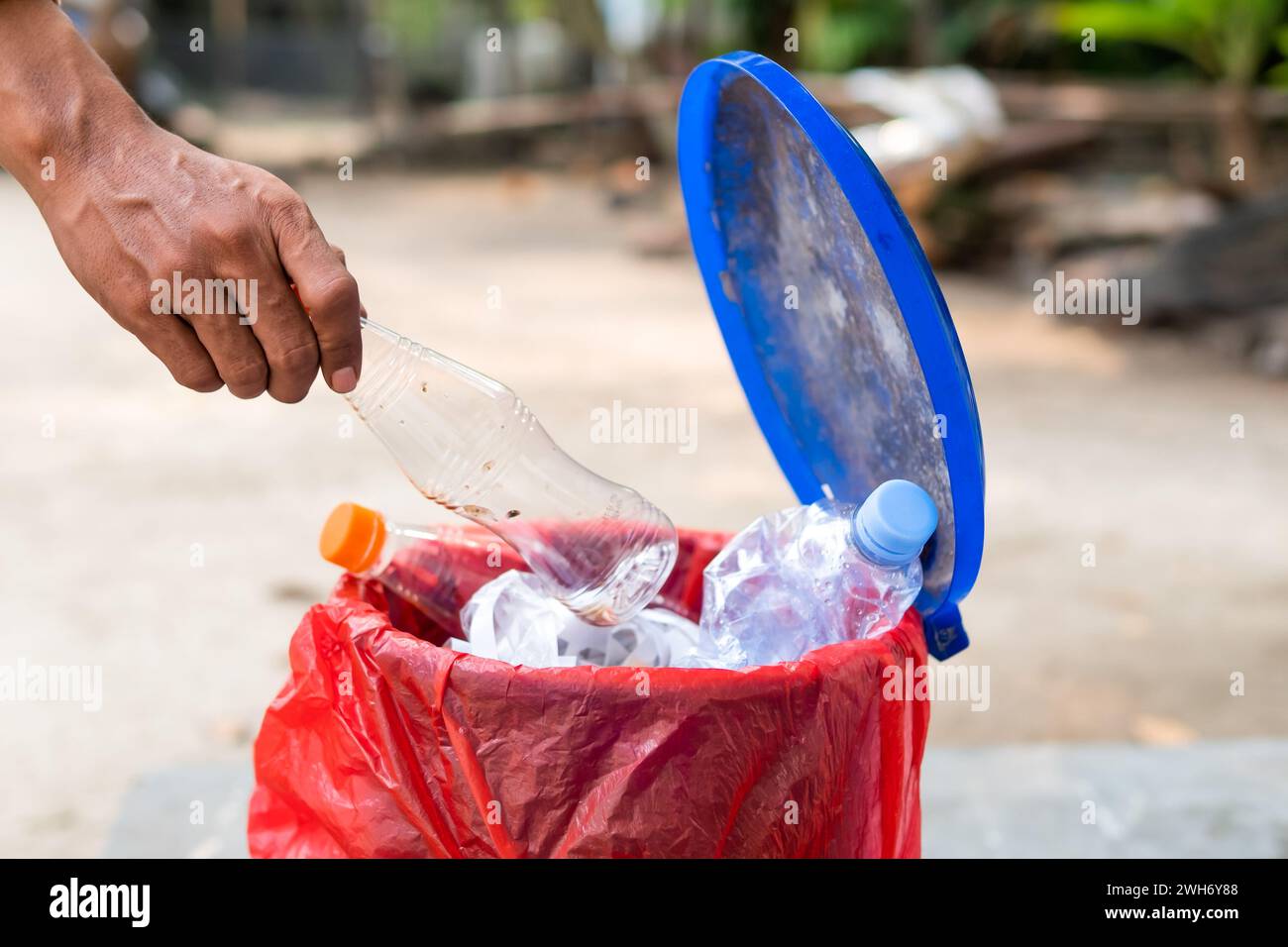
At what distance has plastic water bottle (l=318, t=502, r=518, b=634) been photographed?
1.29 m

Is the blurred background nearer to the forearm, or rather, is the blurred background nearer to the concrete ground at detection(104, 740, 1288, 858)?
the concrete ground at detection(104, 740, 1288, 858)

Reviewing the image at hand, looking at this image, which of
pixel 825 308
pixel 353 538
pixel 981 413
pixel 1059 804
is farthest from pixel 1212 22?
pixel 353 538

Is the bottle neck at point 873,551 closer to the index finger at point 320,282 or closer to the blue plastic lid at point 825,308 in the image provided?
the blue plastic lid at point 825,308

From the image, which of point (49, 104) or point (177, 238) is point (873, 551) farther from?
point (49, 104)

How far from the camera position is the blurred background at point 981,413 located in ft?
7.38

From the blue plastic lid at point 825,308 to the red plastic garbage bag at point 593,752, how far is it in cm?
18

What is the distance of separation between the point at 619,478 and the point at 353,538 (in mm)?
2577

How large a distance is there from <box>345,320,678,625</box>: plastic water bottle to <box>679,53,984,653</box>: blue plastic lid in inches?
8.7

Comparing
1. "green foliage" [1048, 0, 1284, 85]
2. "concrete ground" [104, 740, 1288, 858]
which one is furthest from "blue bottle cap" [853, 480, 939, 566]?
"green foliage" [1048, 0, 1284, 85]

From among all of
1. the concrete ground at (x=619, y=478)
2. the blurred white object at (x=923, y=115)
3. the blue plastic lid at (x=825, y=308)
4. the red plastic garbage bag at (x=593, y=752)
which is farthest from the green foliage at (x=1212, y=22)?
the red plastic garbage bag at (x=593, y=752)

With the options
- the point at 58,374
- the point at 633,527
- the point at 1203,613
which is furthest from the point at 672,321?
the point at 633,527

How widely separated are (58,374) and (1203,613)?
4.14 metres

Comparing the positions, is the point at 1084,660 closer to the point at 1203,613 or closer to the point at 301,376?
the point at 1203,613
